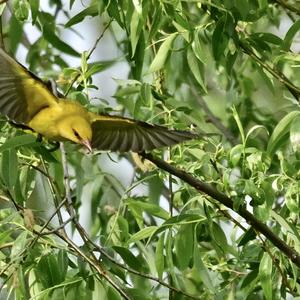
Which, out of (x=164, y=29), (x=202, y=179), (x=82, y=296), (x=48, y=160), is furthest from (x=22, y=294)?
(x=164, y=29)

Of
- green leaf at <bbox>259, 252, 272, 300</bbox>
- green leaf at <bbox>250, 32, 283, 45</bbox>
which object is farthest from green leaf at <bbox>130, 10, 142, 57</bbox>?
green leaf at <bbox>259, 252, 272, 300</bbox>

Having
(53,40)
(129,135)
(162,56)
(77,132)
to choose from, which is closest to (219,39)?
(162,56)

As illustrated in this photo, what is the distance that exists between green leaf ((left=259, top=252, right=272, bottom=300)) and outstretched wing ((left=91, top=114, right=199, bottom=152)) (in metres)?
0.32

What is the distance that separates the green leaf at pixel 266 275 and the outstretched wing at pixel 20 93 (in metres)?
0.62

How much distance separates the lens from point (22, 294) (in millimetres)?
2566

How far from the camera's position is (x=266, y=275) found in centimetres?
254

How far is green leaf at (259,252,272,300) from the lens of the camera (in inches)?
99.7

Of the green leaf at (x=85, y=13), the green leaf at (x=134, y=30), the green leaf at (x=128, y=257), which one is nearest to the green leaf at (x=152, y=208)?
the green leaf at (x=128, y=257)

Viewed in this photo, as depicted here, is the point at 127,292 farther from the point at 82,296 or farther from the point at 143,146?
the point at 143,146

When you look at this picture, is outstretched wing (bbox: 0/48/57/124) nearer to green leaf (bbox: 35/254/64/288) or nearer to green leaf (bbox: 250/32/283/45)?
green leaf (bbox: 35/254/64/288)

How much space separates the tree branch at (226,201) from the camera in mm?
2391

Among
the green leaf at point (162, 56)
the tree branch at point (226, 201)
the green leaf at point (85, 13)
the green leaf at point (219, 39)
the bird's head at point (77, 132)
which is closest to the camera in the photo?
the tree branch at point (226, 201)

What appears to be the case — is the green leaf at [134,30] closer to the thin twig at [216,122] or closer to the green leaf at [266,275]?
the green leaf at [266,275]

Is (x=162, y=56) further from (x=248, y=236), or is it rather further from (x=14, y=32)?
(x=14, y=32)
